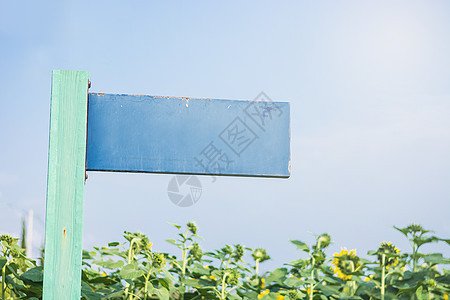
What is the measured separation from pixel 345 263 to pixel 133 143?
3.85ft

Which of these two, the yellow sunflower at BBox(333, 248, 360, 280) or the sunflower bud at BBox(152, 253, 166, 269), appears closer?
the sunflower bud at BBox(152, 253, 166, 269)

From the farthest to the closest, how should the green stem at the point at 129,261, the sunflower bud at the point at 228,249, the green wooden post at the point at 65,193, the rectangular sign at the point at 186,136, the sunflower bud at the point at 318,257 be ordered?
the sunflower bud at the point at 228,249, the sunflower bud at the point at 318,257, the green stem at the point at 129,261, the rectangular sign at the point at 186,136, the green wooden post at the point at 65,193

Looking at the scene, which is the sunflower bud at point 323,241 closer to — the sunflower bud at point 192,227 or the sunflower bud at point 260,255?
the sunflower bud at point 260,255

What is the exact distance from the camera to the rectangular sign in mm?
1798

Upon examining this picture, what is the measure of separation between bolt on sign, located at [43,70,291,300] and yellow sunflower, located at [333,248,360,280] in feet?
2.55

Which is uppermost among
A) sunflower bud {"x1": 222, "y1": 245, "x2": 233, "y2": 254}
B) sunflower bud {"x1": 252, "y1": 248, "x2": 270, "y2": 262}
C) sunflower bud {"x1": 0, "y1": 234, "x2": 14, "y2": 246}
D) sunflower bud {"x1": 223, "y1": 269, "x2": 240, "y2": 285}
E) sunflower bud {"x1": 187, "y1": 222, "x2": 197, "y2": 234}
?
sunflower bud {"x1": 187, "y1": 222, "x2": 197, "y2": 234}

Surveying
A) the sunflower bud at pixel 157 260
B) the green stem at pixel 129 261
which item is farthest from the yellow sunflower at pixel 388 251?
the green stem at pixel 129 261

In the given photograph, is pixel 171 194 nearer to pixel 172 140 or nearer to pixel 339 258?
pixel 172 140

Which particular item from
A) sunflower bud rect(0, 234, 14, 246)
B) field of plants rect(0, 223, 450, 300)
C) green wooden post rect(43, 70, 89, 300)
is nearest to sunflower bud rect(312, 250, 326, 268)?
field of plants rect(0, 223, 450, 300)

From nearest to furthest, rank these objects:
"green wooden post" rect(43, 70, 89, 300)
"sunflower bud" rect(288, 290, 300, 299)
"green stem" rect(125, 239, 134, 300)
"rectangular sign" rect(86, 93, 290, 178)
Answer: "green wooden post" rect(43, 70, 89, 300) < "rectangular sign" rect(86, 93, 290, 178) < "green stem" rect(125, 239, 134, 300) < "sunflower bud" rect(288, 290, 300, 299)

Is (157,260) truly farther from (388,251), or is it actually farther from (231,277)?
(388,251)

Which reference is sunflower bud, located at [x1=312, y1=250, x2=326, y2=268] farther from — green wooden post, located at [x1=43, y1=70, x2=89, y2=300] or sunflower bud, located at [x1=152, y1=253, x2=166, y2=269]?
green wooden post, located at [x1=43, y1=70, x2=89, y2=300]

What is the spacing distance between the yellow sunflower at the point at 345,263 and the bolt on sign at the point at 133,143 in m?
0.78

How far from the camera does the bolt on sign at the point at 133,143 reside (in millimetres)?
1694
